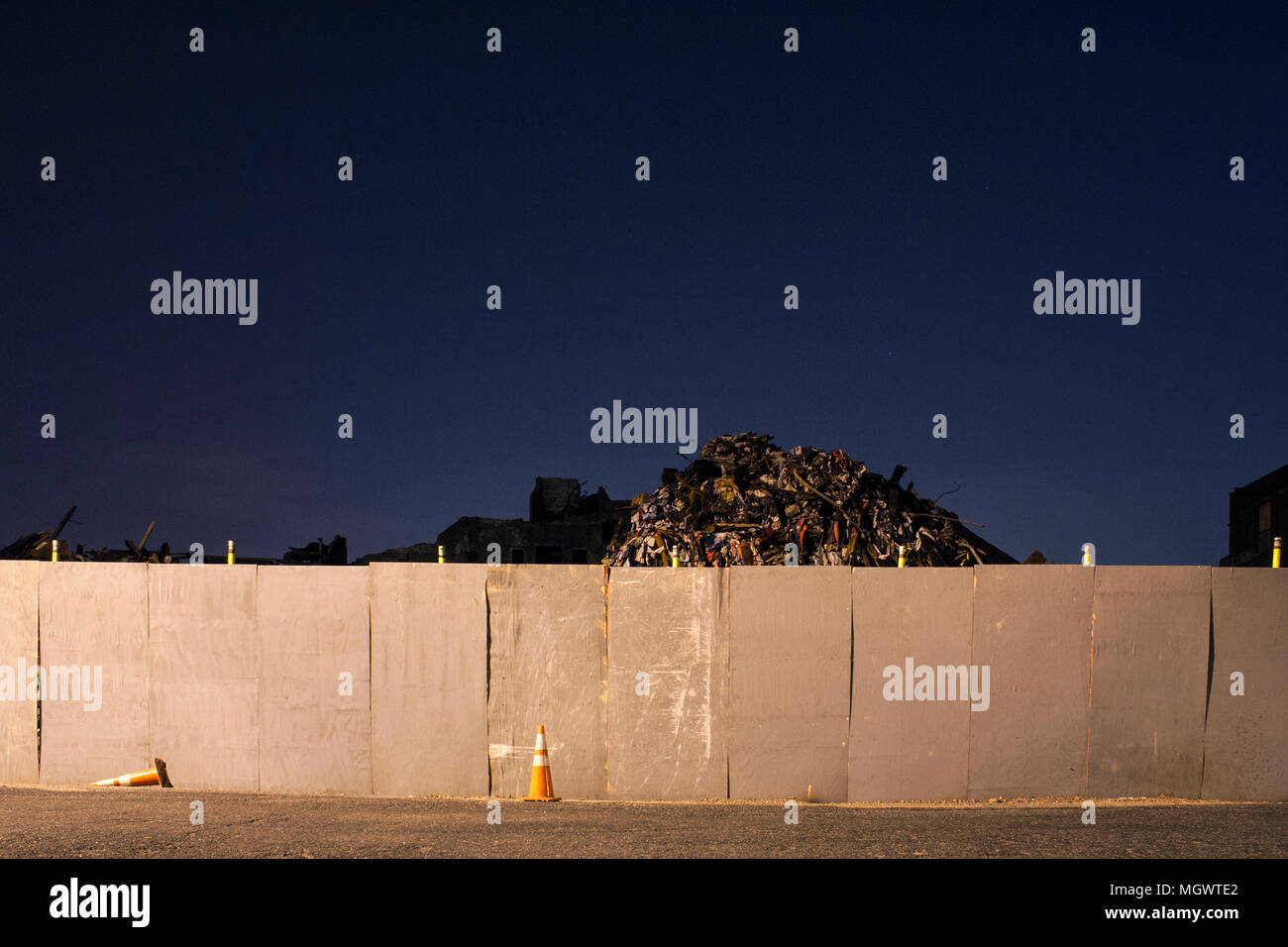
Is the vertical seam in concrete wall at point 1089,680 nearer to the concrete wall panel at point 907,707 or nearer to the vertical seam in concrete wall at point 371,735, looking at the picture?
the concrete wall panel at point 907,707

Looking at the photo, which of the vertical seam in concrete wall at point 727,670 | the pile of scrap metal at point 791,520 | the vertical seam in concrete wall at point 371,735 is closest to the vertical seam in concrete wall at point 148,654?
the vertical seam in concrete wall at point 371,735

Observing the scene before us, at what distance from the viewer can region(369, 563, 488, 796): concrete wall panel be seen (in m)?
9.76

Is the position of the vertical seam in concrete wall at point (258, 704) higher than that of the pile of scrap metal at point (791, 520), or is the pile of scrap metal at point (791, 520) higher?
the pile of scrap metal at point (791, 520)

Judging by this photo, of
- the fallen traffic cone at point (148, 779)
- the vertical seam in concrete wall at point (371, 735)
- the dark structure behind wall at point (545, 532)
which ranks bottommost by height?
the fallen traffic cone at point (148, 779)

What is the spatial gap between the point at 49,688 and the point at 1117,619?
482 inches

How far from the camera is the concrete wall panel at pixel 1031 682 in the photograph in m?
9.67

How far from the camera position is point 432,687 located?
978 cm

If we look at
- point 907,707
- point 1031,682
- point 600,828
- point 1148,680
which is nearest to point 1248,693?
point 1148,680

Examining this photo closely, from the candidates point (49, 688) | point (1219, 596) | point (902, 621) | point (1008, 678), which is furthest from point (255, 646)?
point (1219, 596)

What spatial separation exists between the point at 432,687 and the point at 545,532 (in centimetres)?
1910

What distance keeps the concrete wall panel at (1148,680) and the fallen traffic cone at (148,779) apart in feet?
34.5

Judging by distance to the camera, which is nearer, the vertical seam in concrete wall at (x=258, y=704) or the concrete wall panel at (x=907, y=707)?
the concrete wall panel at (x=907, y=707)

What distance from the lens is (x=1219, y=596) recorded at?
9.74 meters

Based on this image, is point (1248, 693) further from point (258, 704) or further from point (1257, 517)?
point (1257, 517)
